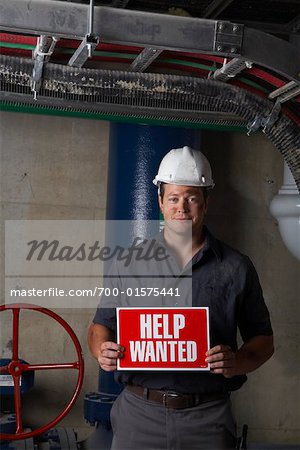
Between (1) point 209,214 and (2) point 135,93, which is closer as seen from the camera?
(2) point 135,93

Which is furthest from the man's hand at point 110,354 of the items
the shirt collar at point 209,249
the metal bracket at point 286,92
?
the metal bracket at point 286,92

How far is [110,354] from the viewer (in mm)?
1991

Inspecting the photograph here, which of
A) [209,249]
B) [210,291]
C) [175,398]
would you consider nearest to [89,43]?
[209,249]

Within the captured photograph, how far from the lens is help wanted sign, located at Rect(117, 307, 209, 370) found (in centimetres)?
199

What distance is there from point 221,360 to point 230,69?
3.18 ft

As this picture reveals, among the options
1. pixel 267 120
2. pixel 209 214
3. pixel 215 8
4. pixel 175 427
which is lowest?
pixel 175 427

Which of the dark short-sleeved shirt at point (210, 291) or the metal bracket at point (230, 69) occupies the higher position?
the metal bracket at point (230, 69)

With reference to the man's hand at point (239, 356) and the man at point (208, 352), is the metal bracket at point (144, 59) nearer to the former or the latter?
the man at point (208, 352)

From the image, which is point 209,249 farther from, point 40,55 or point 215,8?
point 215,8

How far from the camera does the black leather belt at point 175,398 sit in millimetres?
2039

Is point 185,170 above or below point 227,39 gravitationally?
below

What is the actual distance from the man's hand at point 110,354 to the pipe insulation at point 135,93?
941 mm

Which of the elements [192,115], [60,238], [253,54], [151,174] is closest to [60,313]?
[60,238]

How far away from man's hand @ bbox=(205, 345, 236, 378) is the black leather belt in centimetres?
12
